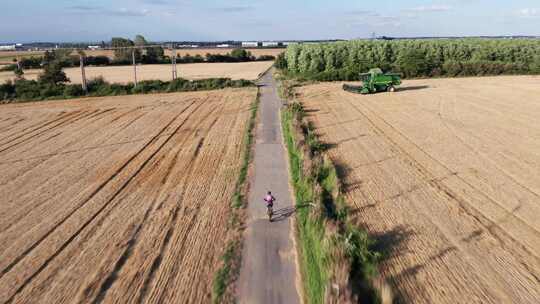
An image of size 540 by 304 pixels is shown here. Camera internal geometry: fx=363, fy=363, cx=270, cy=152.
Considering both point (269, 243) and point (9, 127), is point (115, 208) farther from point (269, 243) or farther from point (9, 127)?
point (9, 127)

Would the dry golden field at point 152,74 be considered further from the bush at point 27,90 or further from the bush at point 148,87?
the bush at point 27,90

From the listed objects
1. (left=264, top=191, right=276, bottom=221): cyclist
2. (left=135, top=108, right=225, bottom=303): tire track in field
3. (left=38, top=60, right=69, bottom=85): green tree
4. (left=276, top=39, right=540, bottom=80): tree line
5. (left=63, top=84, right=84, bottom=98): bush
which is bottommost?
(left=135, top=108, right=225, bottom=303): tire track in field

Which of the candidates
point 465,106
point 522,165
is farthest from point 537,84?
point 522,165

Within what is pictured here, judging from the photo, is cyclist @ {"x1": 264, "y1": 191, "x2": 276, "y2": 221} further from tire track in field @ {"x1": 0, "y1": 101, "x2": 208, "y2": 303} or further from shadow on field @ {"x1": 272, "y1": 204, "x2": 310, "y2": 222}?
tire track in field @ {"x1": 0, "y1": 101, "x2": 208, "y2": 303}

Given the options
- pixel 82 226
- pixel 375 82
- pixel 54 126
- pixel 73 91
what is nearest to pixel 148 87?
pixel 73 91

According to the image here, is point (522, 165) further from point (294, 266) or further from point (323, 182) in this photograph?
point (294, 266)

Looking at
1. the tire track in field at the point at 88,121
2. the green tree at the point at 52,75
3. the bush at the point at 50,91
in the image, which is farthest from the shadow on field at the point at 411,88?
the green tree at the point at 52,75

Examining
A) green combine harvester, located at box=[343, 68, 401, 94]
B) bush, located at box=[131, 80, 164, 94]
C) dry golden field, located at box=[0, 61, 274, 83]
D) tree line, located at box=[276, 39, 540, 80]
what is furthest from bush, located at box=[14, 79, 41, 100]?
green combine harvester, located at box=[343, 68, 401, 94]

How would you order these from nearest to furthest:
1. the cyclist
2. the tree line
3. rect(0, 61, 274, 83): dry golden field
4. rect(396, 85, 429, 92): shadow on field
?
the cyclist → rect(396, 85, 429, 92): shadow on field → the tree line → rect(0, 61, 274, 83): dry golden field
